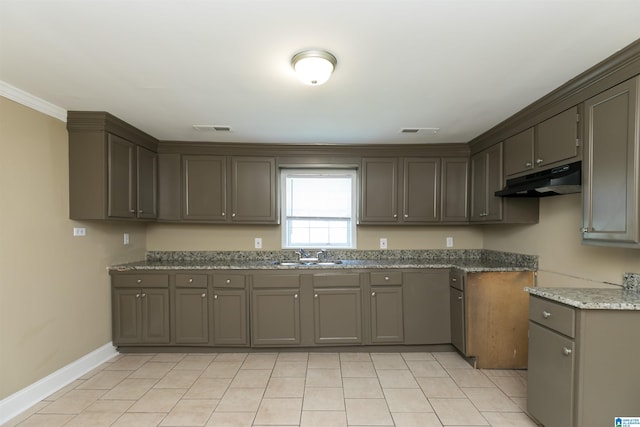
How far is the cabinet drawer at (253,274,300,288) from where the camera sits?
3.24 m

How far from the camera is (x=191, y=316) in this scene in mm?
3230

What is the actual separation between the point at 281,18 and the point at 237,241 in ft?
9.34

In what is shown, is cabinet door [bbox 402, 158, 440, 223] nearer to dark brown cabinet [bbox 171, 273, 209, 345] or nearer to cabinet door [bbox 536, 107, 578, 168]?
cabinet door [bbox 536, 107, 578, 168]

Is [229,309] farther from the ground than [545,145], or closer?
closer

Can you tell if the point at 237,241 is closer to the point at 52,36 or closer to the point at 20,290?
the point at 20,290

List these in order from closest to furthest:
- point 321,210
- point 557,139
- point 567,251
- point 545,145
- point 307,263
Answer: point 557,139 → point 545,145 → point 567,251 → point 307,263 → point 321,210

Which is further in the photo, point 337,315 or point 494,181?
point 337,315

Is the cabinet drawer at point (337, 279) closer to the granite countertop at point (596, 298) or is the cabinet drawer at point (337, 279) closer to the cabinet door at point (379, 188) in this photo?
the cabinet door at point (379, 188)

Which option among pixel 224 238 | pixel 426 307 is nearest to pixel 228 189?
pixel 224 238

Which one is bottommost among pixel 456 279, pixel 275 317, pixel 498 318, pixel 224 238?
pixel 275 317

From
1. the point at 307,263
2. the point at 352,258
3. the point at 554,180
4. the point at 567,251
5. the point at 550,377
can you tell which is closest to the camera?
the point at 550,377

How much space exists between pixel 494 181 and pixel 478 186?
308mm

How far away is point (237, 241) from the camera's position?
3.85m

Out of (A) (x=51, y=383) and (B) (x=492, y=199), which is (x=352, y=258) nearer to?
(B) (x=492, y=199)
